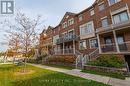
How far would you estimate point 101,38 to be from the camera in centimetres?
2052

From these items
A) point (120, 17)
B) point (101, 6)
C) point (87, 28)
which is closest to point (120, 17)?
point (120, 17)

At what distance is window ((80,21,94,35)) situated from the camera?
23272mm

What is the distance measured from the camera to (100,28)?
18.2 meters

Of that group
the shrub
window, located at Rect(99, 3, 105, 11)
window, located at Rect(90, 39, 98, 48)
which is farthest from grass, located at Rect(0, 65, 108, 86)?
window, located at Rect(99, 3, 105, 11)

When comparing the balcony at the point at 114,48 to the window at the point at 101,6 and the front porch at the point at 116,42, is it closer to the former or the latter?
the front porch at the point at 116,42

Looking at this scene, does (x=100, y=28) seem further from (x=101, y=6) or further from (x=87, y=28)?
(x=87, y=28)

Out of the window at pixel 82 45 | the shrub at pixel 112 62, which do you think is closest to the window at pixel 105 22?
the window at pixel 82 45

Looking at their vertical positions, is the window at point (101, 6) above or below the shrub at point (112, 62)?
above

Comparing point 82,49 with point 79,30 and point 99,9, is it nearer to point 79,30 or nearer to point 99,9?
point 79,30

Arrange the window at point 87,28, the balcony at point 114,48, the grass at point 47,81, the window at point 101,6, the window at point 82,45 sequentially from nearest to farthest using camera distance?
the grass at point 47,81
the balcony at point 114,48
the window at point 101,6
the window at point 87,28
the window at point 82,45

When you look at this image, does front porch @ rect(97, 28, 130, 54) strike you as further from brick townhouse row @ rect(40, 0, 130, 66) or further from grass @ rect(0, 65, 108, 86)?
grass @ rect(0, 65, 108, 86)

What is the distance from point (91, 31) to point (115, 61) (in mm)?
10639

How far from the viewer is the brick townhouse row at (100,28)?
16.6 meters

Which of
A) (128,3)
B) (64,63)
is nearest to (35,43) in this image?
(64,63)
